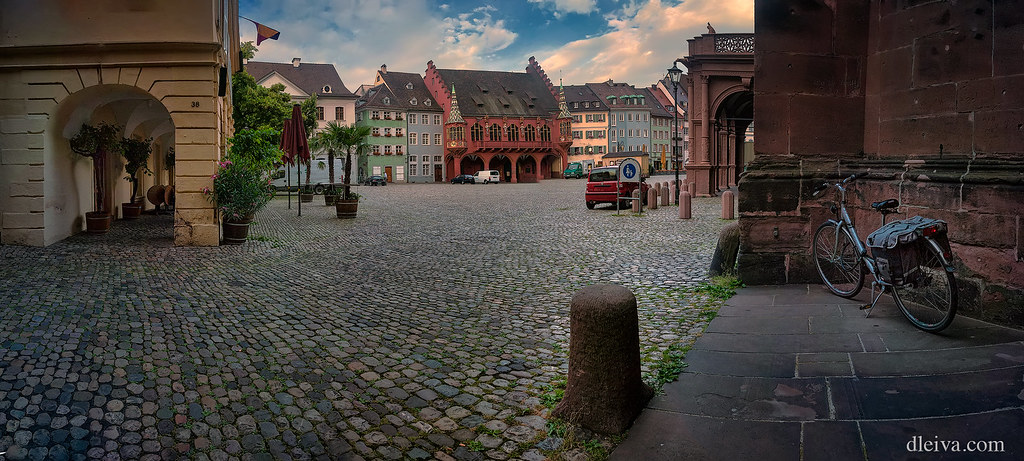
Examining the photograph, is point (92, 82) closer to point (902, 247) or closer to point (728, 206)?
point (902, 247)

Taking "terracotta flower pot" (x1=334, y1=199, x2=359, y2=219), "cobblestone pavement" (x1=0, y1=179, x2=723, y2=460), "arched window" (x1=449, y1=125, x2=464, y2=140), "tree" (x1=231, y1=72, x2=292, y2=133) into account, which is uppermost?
"arched window" (x1=449, y1=125, x2=464, y2=140)

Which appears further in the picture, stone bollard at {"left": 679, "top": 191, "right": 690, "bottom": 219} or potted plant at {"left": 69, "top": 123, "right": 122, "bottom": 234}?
stone bollard at {"left": 679, "top": 191, "right": 690, "bottom": 219}

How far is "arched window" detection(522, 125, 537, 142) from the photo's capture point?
275ft

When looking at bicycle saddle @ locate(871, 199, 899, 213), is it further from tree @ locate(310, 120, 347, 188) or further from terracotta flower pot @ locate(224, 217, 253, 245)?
tree @ locate(310, 120, 347, 188)

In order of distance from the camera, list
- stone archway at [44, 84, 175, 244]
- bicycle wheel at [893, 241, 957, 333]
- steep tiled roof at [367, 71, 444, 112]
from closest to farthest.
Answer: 1. bicycle wheel at [893, 241, 957, 333]
2. stone archway at [44, 84, 175, 244]
3. steep tiled roof at [367, 71, 444, 112]

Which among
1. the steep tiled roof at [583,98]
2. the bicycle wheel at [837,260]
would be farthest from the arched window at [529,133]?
the bicycle wheel at [837,260]

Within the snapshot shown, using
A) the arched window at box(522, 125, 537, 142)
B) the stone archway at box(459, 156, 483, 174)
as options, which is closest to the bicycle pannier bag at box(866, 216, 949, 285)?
the stone archway at box(459, 156, 483, 174)

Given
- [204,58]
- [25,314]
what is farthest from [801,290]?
[204,58]

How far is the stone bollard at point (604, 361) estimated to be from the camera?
3.69 m

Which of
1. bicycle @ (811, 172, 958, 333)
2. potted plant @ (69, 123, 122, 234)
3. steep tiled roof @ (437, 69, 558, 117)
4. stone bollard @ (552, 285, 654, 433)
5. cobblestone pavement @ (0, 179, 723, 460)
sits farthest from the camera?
steep tiled roof @ (437, 69, 558, 117)

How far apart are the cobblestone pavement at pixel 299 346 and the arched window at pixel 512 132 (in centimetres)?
7149

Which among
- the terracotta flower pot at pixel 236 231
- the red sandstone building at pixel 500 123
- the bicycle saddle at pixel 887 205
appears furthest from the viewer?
the red sandstone building at pixel 500 123

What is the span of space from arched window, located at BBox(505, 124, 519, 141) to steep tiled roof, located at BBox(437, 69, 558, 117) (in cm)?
149

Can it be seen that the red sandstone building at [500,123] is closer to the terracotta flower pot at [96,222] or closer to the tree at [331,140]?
the tree at [331,140]
